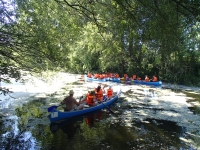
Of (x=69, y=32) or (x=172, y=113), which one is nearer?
(x=69, y=32)

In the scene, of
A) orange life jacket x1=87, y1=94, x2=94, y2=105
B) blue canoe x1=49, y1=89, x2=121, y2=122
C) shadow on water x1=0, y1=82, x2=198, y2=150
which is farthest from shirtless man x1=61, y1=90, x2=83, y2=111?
orange life jacket x1=87, y1=94, x2=94, y2=105

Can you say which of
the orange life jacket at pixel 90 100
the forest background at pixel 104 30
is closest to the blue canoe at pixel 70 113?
the orange life jacket at pixel 90 100

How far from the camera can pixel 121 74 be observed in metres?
27.6

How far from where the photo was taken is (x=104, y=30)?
4.72m

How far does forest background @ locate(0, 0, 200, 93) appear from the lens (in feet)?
11.6

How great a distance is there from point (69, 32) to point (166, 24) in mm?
4819

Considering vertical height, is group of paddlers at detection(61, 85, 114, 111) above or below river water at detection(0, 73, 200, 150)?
above

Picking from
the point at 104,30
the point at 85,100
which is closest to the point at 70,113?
the point at 85,100

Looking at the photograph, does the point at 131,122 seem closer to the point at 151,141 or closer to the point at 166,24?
the point at 151,141

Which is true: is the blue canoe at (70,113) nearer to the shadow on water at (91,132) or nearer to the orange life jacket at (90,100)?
the shadow on water at (91,132)

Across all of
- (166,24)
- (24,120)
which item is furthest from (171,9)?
(24,120)

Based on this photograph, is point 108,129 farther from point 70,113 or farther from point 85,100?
point 85,100

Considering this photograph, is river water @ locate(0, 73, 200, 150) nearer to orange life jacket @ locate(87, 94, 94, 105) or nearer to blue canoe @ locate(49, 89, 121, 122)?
blue canoe @ locate(49, 89, 121, 122)

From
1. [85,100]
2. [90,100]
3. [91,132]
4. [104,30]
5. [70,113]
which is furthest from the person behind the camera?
[85,100]
